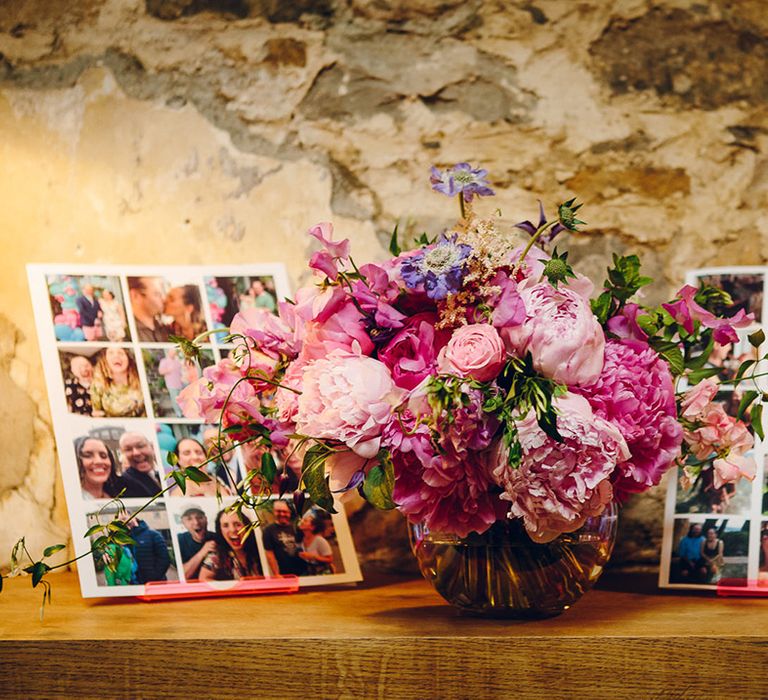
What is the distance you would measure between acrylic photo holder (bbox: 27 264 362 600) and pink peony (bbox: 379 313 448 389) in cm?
37

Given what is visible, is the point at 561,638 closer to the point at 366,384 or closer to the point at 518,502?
the point at 518,502

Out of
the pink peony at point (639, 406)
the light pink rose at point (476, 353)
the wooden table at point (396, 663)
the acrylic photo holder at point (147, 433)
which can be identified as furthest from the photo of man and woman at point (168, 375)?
the pink peony at point (639, 406)

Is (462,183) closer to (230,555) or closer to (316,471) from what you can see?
(316,471)

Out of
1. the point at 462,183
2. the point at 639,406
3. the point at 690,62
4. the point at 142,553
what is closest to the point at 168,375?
the point at 142,553

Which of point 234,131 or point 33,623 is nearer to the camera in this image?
point 33,623

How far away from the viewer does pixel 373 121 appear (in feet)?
4.37

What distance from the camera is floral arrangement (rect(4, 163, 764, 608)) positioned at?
826 mm

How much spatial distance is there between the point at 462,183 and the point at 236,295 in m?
0.45

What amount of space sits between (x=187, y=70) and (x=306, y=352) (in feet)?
2.05

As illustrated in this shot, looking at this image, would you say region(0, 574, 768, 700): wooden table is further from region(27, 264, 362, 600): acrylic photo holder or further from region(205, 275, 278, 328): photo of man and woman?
region(205, 275, 278, 328): photo of man and woman

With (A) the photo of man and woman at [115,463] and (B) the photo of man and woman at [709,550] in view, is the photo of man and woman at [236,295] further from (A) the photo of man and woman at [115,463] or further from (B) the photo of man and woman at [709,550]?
(B) the photo of man and woman at [709,550]

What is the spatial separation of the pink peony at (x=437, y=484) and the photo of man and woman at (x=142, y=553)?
391mm

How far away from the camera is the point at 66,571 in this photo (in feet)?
4.18

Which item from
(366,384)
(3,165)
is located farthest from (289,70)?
(366,384)
